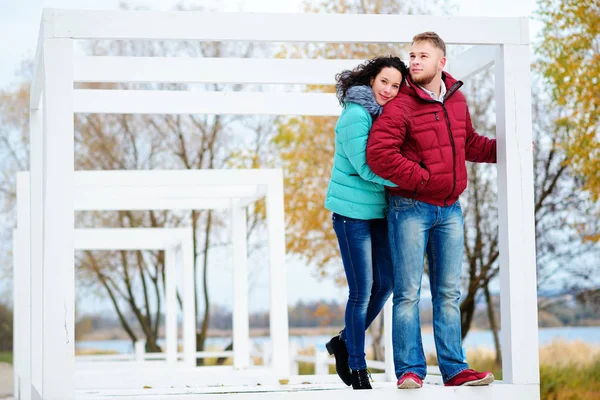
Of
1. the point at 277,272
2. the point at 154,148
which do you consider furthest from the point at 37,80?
the point at 154,148

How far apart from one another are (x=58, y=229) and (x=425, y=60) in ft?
6.76

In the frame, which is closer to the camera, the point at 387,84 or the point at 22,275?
the point at 387,84

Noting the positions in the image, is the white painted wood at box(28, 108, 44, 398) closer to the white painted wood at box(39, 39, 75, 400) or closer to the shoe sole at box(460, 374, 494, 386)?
the white painted wood at box(39, 39, 75, 400)

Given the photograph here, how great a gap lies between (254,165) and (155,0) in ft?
14.1

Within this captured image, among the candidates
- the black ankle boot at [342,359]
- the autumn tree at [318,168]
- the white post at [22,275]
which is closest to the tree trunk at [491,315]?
the autumn tree at [318,168]

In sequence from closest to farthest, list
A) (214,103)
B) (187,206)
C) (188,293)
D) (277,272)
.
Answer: (214,103) < (277,272) < (187,206) < (188,293)

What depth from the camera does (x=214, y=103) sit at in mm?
8609

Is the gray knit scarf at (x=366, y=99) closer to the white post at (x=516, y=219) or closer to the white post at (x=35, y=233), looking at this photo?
the white post at (x=516, y=219)

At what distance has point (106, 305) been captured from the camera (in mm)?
21953

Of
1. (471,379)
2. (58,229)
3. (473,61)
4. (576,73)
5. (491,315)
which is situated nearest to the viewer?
(58,229)

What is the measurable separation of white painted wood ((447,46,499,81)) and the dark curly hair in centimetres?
61

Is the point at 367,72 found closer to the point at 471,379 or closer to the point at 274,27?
the point at 274,27

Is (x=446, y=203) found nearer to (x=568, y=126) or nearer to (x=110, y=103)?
(x=110, y=103)

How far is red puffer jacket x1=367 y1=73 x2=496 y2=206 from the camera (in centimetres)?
482
